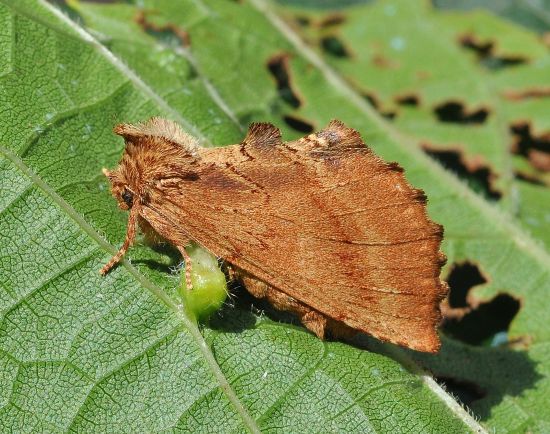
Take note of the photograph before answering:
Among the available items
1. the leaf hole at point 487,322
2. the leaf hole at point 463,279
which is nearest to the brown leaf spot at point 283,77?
the leaf hole at point 463,279

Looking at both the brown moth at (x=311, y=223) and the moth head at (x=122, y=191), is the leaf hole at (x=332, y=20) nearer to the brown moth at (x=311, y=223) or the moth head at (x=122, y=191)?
the brown moth at (x=311, y=223)

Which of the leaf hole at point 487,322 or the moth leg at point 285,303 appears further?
the leaf hole at point 487,322

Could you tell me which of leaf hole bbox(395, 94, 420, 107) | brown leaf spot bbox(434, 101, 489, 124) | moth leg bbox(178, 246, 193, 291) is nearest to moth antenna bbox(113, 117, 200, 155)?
moth leg bbox(178, 246, 193, 291)

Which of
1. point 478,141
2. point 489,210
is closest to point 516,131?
point 478,141

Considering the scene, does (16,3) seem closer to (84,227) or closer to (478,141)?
(84,227)

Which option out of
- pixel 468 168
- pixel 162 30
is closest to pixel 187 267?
pixel 162 30

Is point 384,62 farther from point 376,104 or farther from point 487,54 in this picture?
point 487,54
